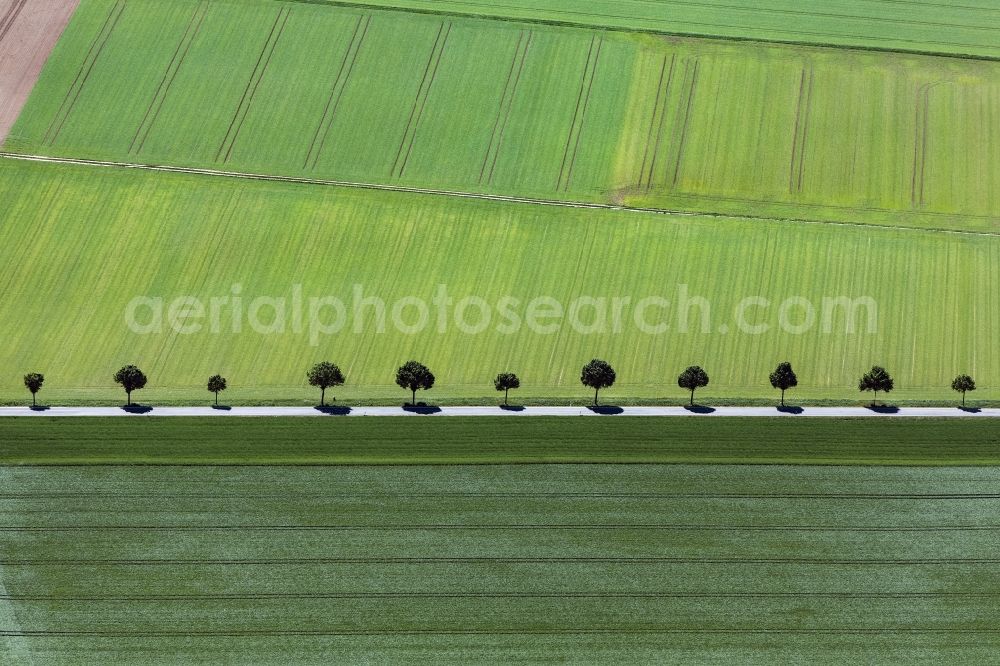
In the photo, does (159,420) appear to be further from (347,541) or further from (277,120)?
(277,120)

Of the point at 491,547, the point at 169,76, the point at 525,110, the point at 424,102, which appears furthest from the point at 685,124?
the point at 491,547

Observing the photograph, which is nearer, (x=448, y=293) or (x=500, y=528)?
(x=500, y=528)

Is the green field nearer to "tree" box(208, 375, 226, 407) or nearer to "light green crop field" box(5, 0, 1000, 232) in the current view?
"tree" box(208, 375, 226, 407)

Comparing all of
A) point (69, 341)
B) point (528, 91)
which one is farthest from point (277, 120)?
point (69, 341)

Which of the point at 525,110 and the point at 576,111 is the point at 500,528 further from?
the point at 576,111

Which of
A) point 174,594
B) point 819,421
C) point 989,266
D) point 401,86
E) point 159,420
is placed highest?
point 401,86

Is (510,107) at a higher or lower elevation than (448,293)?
higher
